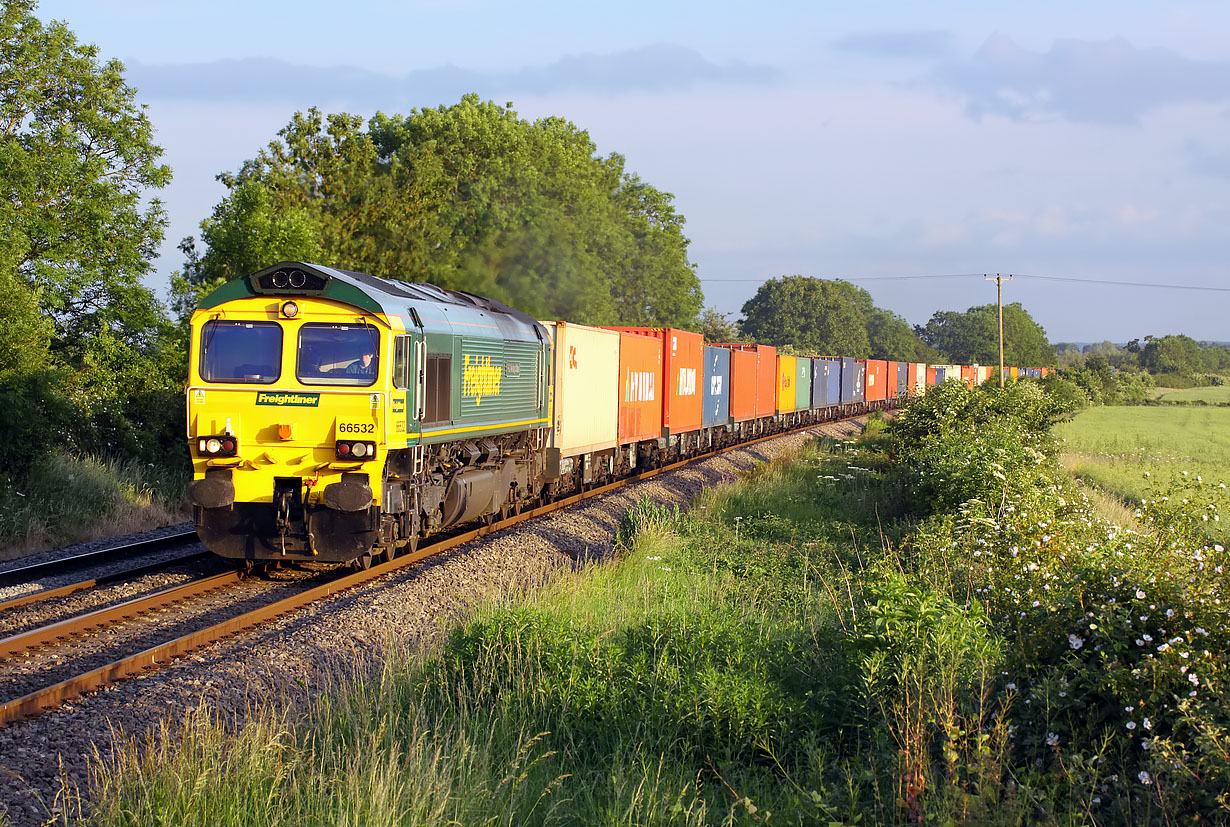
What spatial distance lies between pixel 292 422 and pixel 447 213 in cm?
2916

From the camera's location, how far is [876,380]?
55125 millimetres

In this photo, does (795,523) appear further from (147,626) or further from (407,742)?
(407,742)

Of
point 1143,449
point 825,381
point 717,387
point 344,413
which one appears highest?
point 825,381

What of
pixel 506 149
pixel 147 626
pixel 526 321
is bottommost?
pixel 147 626

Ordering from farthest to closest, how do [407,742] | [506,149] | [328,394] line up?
[506,149], [328,394], [407,742]

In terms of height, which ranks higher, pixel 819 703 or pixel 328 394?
pixel 328 394

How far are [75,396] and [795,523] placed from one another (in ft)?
42.5

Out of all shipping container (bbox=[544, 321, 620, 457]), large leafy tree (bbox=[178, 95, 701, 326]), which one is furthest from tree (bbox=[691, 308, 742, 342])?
shipping container (bbox=[544, 321, 620, 457])

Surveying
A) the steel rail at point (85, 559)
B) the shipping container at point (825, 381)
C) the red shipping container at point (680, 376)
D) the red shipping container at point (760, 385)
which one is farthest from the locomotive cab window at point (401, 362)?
the shipping container at point (825, 381)

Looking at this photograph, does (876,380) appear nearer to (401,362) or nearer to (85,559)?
(401,362)

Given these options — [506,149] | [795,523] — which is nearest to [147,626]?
[795,523]

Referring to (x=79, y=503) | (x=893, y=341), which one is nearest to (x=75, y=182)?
(x=79, y=503)

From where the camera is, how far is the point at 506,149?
49.2 m

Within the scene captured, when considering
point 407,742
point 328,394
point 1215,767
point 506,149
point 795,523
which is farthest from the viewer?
point 506,149
